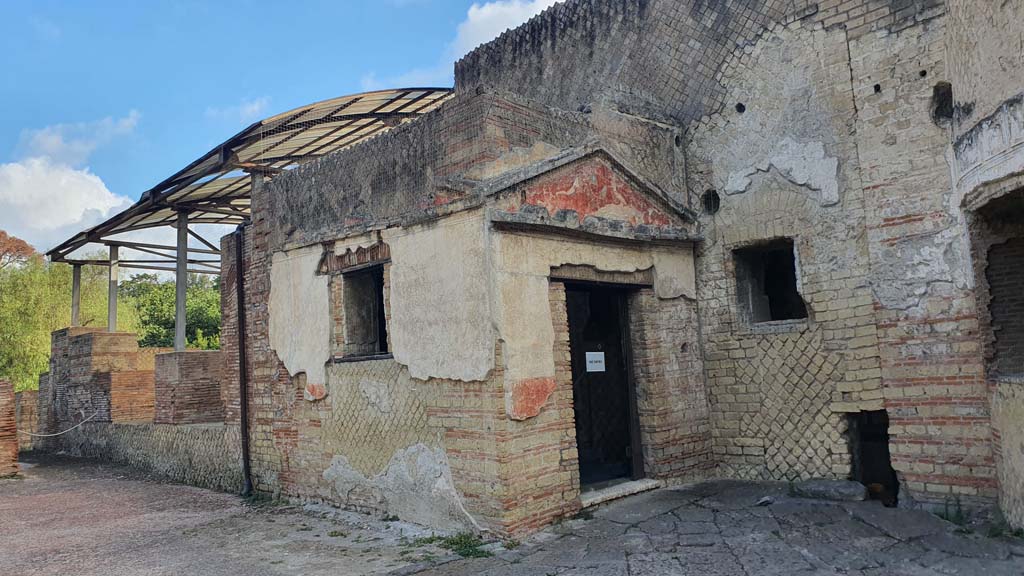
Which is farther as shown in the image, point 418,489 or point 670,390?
point 670,390

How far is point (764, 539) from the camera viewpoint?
5164mm

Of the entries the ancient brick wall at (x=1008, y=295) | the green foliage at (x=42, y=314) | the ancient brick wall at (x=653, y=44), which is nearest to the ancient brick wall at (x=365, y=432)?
the ancient brick wall at (x=653, y=44)

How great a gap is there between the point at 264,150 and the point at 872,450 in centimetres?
867

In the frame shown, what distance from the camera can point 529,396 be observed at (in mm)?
5590

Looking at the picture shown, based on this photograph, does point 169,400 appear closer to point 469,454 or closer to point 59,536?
point 59,536

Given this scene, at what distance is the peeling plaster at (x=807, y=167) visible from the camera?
251 inches

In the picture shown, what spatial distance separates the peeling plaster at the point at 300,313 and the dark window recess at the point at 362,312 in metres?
0.21

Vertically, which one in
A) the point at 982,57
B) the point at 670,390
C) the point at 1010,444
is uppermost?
the point at 982,57

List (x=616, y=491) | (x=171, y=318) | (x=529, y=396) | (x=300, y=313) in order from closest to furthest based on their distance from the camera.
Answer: (x=529, y=396) < (x=616, y=491) < (x=300, y=313) < (x=171, y=318)

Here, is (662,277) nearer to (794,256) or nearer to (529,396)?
(794,256)

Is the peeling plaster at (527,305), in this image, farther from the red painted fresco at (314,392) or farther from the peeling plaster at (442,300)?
the red painted fresco at (314,392)

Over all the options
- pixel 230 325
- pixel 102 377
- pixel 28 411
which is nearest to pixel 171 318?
pixel 28 411

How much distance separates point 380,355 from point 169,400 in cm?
679

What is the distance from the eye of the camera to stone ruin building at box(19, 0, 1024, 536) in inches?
217
